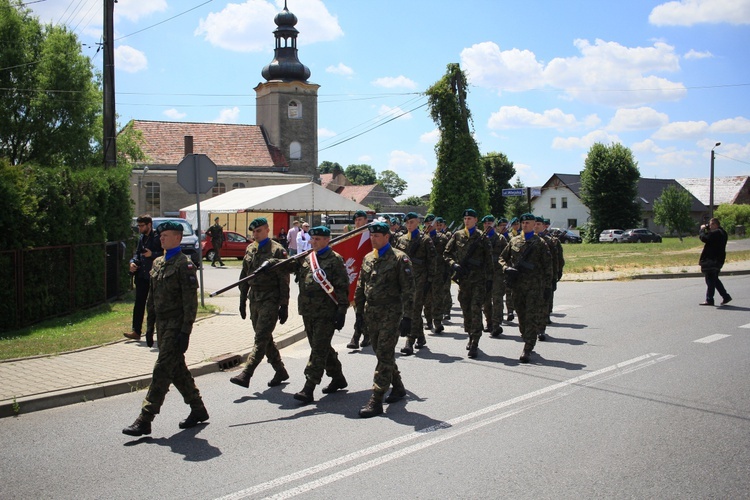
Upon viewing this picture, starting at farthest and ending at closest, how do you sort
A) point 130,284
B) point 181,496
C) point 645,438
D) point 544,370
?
point 130,284 < point 544,370 < point 645,438 < point 181,496

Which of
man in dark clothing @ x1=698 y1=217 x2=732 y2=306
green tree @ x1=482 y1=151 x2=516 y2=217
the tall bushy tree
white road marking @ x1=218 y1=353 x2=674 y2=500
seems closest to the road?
white road marking @ x1=218 y1=353 x2=674 y2=500

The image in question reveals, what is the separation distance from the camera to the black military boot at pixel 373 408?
243 inches

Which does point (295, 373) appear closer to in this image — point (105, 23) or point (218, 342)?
point (218, 342)

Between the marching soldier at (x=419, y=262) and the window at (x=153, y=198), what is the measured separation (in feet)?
165

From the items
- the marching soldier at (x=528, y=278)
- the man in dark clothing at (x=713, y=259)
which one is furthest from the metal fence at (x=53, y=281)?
the man in dark clothing at (x=713, y=259)

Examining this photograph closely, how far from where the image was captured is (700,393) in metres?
6.83

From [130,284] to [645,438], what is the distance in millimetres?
13329

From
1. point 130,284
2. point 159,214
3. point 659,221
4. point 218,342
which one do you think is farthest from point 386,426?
point 659,221

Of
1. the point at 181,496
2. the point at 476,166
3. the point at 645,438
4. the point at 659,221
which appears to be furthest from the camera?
the point at 659,221

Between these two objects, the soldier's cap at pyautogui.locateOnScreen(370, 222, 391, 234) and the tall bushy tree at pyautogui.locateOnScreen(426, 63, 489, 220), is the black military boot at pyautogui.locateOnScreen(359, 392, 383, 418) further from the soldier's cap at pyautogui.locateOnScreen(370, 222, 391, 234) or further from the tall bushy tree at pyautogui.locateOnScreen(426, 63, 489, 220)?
the tall bushy tree at pyautogui.locateOnScreen(426, 63, 489, 220)

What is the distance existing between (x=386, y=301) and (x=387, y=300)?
0.6 inches

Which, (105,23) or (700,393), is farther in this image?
(105,23)

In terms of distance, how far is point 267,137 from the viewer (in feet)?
216

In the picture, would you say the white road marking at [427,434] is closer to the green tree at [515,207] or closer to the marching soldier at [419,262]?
the marching soldier at [419,262]
